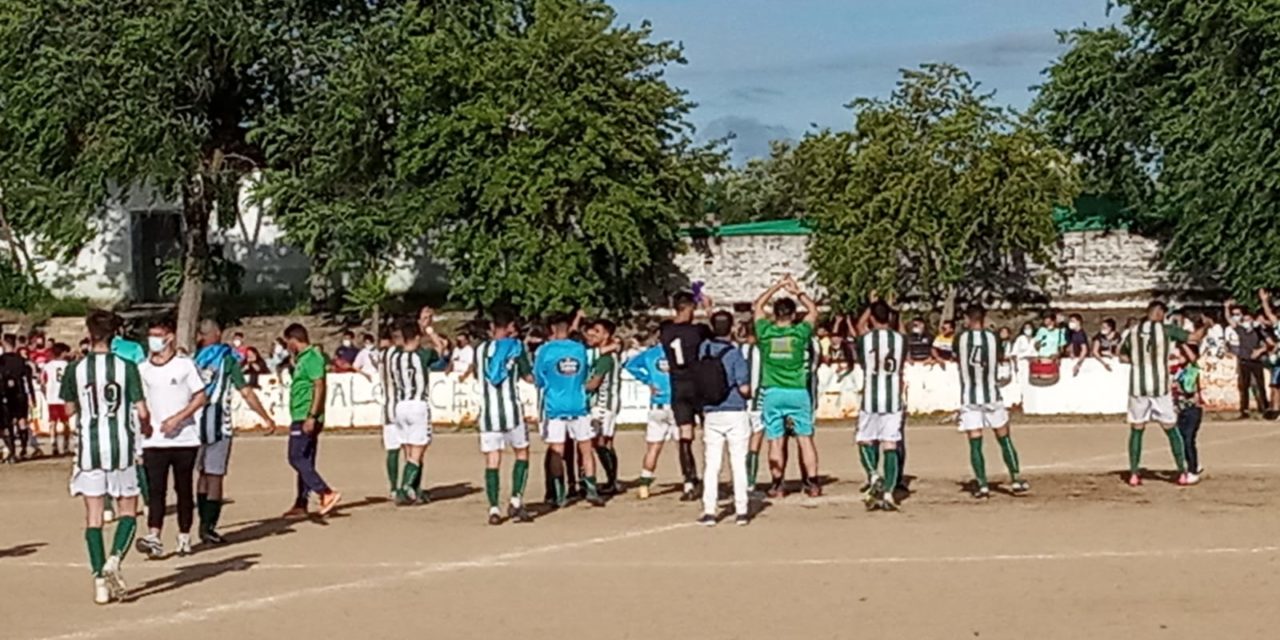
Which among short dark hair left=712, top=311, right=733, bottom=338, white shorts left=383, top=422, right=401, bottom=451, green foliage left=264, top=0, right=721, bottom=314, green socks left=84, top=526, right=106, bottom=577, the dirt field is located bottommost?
the dirt field

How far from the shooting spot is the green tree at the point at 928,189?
43.9 metres

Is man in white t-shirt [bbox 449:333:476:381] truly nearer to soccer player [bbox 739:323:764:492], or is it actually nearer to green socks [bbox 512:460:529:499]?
soccer player [bbox 739:323:764:492]

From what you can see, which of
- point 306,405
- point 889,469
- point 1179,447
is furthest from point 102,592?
point 1179,447

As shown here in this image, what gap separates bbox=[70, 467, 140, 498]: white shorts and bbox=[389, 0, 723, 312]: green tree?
101 ft

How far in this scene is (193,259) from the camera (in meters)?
46.5

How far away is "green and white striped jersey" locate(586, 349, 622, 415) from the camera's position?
59.7 feet

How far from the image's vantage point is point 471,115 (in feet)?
143

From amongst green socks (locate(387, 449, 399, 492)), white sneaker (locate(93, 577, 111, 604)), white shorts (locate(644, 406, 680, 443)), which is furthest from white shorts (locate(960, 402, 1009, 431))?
white sneaker (locate(93, 577, 111, 604))

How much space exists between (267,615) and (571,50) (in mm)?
32901

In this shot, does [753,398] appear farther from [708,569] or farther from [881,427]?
[708,569]

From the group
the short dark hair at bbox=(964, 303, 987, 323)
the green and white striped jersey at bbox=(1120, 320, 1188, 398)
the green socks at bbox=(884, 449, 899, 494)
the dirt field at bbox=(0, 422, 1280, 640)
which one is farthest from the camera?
the green and white striped jersey at bbox=(1120, 320, 1188, 398)

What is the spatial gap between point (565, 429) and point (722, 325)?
1.86 meters

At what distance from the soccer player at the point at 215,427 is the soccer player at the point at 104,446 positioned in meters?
2.94

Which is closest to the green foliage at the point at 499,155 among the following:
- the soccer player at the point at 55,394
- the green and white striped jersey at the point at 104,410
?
the soccer player at the point at 55,394
